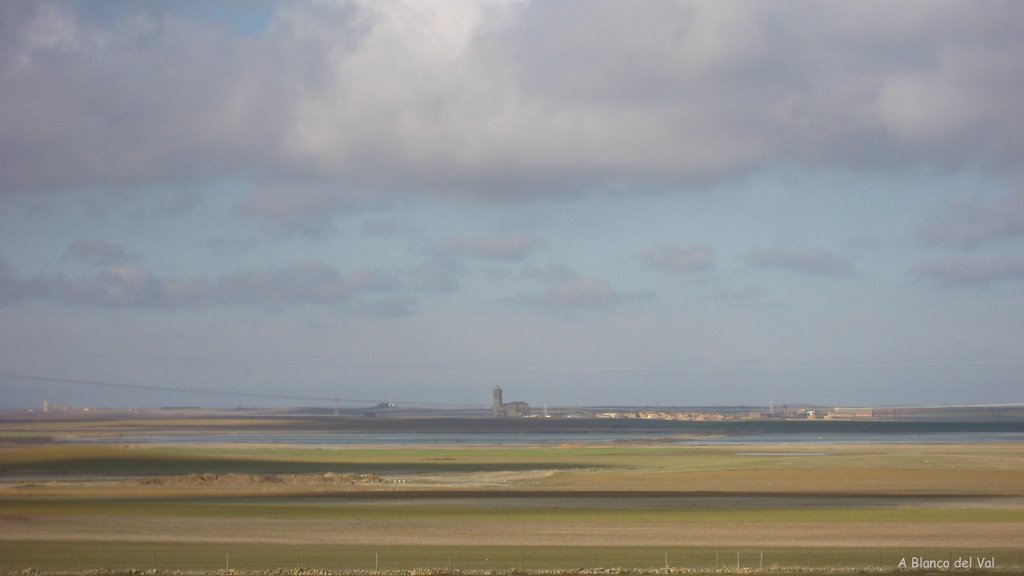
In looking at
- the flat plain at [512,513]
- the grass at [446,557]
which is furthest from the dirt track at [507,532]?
the grass at [446,557]

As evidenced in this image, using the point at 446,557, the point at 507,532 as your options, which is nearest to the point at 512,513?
the point at 507,532

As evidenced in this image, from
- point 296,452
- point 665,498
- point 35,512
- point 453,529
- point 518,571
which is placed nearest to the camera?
point 518,571

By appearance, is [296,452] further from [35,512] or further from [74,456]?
[35,512]

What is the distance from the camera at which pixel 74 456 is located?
81562mm

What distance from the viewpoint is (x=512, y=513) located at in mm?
42031

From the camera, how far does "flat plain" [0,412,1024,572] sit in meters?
31.0

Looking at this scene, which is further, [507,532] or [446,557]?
[507,532]

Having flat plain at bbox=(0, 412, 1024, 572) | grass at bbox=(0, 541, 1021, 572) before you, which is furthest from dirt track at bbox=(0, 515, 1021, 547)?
grass at bbox=(0, 541, 1021, 572)

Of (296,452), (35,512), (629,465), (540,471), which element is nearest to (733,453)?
(629,465)

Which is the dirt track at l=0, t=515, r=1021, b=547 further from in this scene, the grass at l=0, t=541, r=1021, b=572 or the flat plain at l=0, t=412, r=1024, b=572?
the grass at l=0, t=541, r=1021, b=572

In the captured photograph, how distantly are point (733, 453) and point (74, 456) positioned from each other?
A: 50.5 meters

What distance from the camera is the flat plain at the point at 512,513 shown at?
30969 mm

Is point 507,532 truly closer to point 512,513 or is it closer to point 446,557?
point 512,513

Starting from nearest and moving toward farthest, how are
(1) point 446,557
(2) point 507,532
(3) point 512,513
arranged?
(1) point 446,557 → (2) point 507,532 → (3) point 512,513
